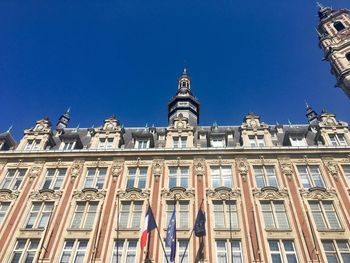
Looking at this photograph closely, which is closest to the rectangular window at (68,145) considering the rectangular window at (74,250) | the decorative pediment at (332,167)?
the rectangular window at (74,250)

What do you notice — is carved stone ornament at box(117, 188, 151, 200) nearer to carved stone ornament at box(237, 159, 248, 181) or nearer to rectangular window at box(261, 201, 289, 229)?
carved stone ornament at box(237, 159, 248, 181)

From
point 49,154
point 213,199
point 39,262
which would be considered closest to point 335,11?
point 213,199

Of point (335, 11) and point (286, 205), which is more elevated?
point (335, 11)

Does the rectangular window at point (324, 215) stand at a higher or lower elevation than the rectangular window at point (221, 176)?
lower

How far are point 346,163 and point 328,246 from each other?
10.2 metres

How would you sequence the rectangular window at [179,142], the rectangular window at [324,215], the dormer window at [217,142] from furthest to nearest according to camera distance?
1. the dormer window at [217,142]
2. the rectangular window at [179,142]
3. the rectangular window at [324,215]

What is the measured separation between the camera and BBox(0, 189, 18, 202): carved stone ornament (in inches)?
1148

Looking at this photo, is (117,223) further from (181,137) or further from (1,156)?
(1,156)

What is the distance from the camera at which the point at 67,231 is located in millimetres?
26125

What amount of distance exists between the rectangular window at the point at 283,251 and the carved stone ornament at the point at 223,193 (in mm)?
5257

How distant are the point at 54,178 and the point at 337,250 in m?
26.8

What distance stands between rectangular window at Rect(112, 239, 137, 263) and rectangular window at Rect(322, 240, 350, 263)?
1534 cm

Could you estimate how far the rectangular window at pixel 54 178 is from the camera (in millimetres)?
30500

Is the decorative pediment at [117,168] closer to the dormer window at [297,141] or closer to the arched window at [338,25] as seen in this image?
the dormer window at [297,141]
